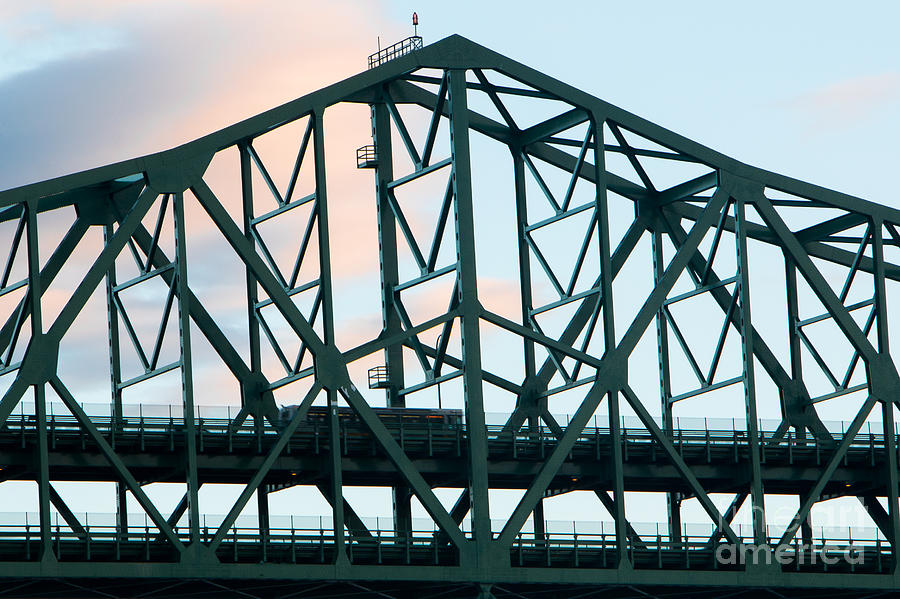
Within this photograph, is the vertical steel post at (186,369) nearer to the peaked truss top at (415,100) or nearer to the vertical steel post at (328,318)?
the peaked truss top at (415,100)

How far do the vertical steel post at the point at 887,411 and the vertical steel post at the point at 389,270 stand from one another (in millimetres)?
22803

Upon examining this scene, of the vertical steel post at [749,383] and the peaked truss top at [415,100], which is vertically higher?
the peaked truss top at [415,100]

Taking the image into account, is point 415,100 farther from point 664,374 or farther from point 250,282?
point 664,374

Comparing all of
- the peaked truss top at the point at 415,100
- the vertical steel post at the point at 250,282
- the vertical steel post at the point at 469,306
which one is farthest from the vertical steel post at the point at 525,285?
the vertical steel post at the point at 250,282

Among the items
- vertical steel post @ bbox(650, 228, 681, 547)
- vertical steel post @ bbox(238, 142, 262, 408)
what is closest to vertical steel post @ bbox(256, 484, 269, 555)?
vertical steel post @ bbox(238, 142, 262, 408)

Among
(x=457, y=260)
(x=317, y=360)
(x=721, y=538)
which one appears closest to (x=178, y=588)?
(x=317, y=360)

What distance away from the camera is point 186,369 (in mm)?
91250

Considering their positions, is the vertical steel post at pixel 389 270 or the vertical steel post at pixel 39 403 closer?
the vertical steel post at pixel 39 403

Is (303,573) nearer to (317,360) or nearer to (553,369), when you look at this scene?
(317,360)

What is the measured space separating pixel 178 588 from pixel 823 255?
1602 inches

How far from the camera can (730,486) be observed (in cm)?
10700

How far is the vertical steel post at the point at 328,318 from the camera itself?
3605 inches

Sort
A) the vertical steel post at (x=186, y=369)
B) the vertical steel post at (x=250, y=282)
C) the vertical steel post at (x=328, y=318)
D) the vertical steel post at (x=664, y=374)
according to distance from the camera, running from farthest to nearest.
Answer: the vertical steel post at (x=664, y=374) → the vertical steel post at (x=250, y=282) → the vertical steel post at (x=328, y=318) → the vertical steel post at (x=186, y=369)

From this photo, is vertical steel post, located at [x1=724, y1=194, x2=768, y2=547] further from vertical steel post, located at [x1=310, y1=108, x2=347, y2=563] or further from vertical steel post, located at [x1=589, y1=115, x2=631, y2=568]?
vertical steel post, located at [x1=310, y1=108, x2=347, y2=563]
